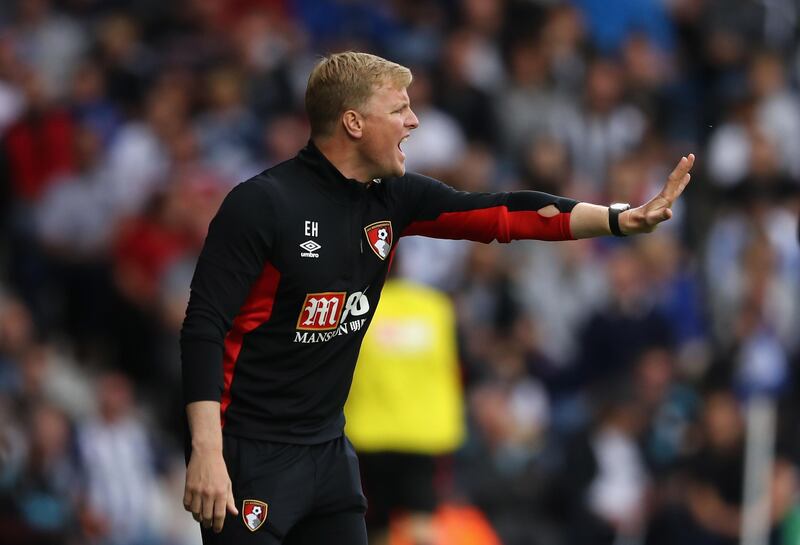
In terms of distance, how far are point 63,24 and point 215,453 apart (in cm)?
911

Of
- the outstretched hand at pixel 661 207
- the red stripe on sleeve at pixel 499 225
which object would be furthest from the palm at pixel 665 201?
the red stripe on sleeve at pixel 499 225

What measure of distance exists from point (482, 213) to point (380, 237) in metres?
0.36

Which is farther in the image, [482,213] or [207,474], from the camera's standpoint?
[482,213]

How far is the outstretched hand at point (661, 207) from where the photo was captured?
4996mm

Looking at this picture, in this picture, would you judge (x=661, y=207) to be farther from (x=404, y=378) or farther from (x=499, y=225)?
(x=404, y=378)

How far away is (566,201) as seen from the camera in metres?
5.37

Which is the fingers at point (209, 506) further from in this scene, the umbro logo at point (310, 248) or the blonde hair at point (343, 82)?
the blonde hair at point (343, 82)

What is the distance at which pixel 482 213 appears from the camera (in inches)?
213

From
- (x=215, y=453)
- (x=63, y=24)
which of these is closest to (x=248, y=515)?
(x=215, y=453)

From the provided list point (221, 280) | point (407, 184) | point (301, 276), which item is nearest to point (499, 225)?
point (407, 184)

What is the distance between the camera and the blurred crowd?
10664 millimetres

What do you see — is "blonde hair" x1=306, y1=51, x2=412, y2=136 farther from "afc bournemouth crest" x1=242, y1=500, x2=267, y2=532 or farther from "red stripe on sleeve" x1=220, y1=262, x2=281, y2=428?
"afc bournemouth crest" x1=242, y1=500, x2=267, y2=532

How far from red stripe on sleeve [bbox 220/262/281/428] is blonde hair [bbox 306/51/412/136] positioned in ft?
1.79

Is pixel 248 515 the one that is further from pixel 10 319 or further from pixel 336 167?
A: pixel 10 319
